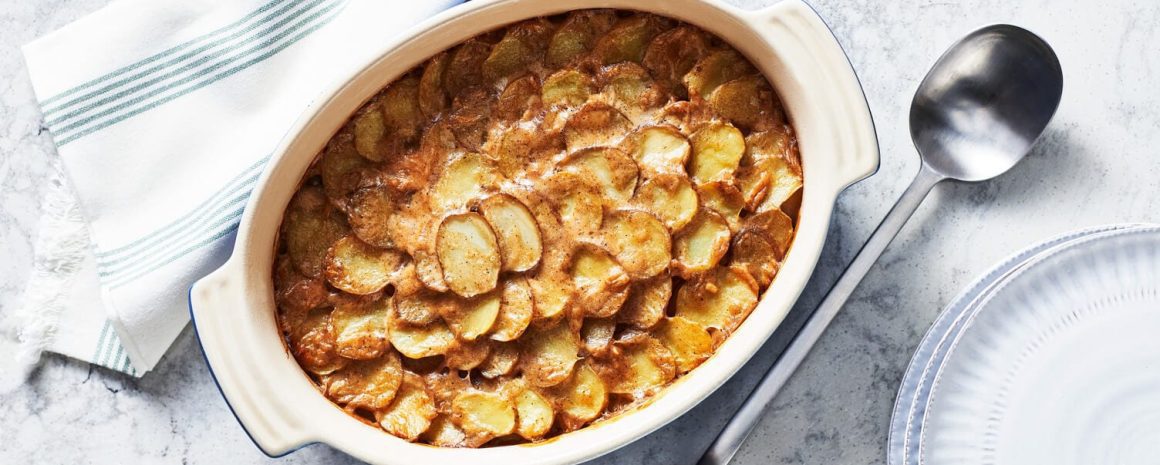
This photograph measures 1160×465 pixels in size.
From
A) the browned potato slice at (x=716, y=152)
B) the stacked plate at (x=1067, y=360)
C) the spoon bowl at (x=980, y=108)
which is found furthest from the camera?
the spoon bowl at (x=980, y=108)

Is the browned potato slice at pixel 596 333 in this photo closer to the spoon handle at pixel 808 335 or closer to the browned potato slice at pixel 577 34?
the spoon handle at pixel 808 335

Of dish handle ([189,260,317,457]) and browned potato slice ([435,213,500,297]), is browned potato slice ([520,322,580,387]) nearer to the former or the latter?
browned potato slice ([435,213,500,297])

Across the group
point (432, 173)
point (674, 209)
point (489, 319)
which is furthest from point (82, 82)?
point (674, 209)

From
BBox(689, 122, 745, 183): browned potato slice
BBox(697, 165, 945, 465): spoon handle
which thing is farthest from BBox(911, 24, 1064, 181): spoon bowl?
BBox(689, 122, 745, 183): browned potato slice

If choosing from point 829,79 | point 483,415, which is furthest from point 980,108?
point 483,415

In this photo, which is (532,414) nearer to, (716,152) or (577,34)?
(716,152)

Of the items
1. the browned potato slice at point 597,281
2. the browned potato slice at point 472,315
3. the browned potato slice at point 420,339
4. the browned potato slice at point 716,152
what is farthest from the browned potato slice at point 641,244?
the browned potato slice at point 420,339
